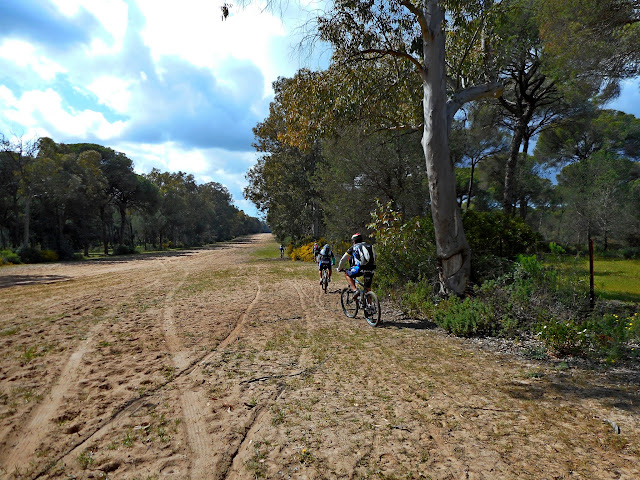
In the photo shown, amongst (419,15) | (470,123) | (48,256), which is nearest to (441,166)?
(419,15)

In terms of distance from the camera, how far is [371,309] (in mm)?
8117

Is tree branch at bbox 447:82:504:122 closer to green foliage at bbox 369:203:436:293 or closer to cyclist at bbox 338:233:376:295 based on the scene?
green foliage at bbox 369:203:436:293

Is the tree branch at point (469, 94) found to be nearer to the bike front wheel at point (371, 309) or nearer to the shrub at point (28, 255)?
the bike front wheel at point (371, 309)

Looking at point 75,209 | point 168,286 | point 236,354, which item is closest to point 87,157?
point 75,209

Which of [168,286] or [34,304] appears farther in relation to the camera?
[168,286]

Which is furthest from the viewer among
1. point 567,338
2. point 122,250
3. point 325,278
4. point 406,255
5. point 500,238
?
point 122,250

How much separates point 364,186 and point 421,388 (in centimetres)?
1328

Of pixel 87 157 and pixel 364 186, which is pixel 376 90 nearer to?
pixel 364 186

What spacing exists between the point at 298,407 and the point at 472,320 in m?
4.39

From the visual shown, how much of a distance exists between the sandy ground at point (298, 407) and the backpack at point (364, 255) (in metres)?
1.58

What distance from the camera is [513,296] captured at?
6.93m

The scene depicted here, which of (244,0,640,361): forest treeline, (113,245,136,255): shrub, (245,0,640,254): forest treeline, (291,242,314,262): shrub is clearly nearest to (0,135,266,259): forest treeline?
(113,245,136,255): shrub

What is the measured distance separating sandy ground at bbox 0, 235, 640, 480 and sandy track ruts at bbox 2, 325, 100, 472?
0.06 ft

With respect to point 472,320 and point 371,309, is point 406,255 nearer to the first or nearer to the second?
point 371,309
